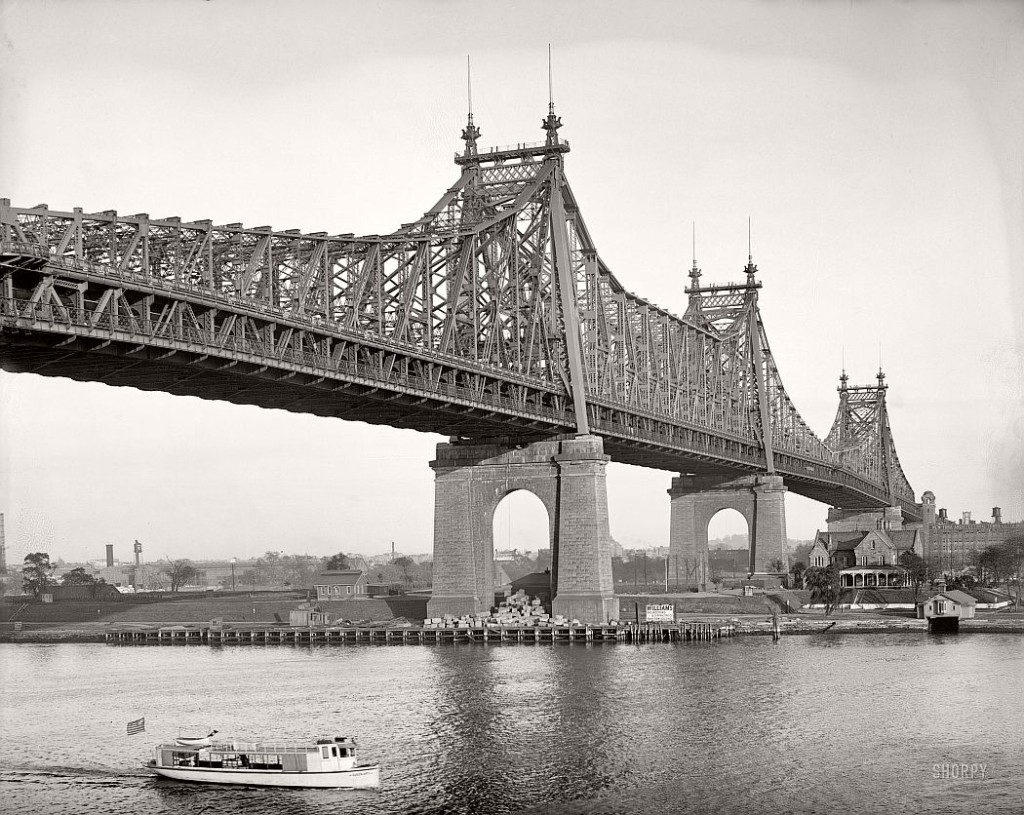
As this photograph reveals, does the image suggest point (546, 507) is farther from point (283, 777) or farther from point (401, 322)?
point (283, 777)

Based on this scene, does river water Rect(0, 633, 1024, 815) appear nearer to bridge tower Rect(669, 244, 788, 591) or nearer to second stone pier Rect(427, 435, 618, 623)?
second stone pier Rect(427, 435, 618, 623)

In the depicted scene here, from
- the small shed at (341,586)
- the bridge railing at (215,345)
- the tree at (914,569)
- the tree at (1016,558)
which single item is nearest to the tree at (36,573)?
the small shed at (341,586)

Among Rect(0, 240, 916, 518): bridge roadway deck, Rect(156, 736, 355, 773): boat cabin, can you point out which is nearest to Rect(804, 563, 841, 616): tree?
Rect(0, 240, 916, 518): bridge roadway deck

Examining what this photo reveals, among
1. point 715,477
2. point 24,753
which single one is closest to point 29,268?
point 24,753

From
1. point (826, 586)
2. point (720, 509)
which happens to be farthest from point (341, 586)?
point (720, 509)

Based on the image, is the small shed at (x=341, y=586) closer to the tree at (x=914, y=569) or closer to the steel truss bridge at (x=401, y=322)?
the steel truss bridge at (x=401, y=322)

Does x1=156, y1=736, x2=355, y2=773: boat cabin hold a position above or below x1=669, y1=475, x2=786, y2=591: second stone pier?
below

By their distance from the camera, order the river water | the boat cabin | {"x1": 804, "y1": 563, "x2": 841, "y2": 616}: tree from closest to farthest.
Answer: the river water < the boat cabin < {"x1": 804, "y1": 563, "x2": 841, "y2": 616}: tree

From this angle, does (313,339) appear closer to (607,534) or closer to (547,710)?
(547,710)
